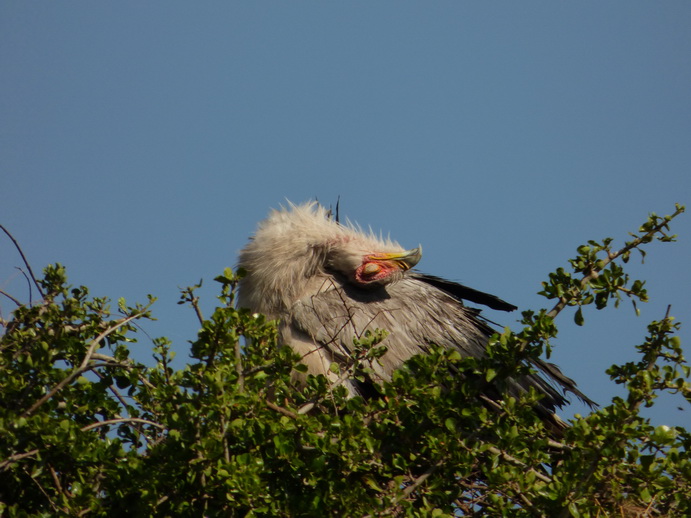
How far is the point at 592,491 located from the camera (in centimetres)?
343

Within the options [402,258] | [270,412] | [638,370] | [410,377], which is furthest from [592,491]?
[402,258]

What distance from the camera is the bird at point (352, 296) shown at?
17.6 feet

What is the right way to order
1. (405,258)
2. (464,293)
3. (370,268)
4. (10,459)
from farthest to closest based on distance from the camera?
1. (464,293)
2. (405,258)
3. (370,268)
4. (10,459)

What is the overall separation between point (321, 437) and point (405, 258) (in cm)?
248

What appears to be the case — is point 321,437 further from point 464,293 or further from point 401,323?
point 464,293

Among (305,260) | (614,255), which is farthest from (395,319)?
(614,255)

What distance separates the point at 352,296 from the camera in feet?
18.6

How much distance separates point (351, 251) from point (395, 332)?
0.57 m

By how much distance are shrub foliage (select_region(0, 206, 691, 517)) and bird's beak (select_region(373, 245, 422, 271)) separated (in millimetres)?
1908

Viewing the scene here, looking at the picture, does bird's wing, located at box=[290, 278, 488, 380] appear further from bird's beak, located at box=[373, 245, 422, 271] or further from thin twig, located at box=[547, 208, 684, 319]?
thin twig, located at box=[547, 208, 684, 319]

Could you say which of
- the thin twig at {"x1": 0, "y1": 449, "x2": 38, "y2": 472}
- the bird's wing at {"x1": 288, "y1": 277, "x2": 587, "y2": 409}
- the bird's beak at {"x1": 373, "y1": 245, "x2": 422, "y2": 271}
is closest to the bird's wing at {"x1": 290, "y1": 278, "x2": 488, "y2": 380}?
the bird's wing at {"x1": 288, "y1": 277, "x2": 587, "y2": 409}

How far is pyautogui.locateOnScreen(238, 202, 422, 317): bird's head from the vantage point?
552 centimetres

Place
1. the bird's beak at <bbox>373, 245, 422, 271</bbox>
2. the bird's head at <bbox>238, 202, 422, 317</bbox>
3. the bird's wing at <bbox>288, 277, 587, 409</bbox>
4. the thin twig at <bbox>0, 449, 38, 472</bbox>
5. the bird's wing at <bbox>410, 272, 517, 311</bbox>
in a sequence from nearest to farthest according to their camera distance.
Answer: the thin twig at <bbox>0, 449, 38, 472</bbox>
the bird's wing at <bbox>288, 277, 587, 409</bbox>
the bird's head at <bbox>238, 202, 422, 317</bbox>
the bird's beak at <bbox>373, 245, 422, 271</bbox>
the bird's wing at <bbox>410, 272, 517, 311</bbox>

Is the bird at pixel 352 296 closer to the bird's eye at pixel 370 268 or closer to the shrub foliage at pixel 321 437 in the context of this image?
the bird's eye at pixel 370 268
